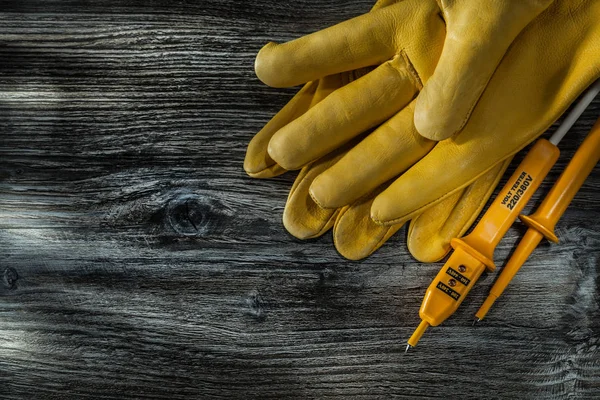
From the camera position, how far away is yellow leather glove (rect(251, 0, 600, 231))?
2.74 ft

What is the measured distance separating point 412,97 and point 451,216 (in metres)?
0.22

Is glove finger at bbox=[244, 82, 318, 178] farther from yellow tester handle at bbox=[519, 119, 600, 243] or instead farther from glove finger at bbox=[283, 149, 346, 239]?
yellow tester handle at bbox=[519, 119, 600, 243]

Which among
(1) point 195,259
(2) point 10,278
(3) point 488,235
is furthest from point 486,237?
(2) point 10,278

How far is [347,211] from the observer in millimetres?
943

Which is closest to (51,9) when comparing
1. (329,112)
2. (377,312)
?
(329,112)

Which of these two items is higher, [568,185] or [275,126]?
[275,126]

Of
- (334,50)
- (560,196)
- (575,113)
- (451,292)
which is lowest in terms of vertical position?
(451,292)

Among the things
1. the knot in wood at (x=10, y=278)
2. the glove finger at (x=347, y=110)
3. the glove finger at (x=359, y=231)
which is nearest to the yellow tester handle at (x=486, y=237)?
the glove finger at (x=359, y=231)

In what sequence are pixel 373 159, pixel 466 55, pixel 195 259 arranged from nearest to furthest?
pixel 466 55 → pixel 373 159 → pixel 195 259

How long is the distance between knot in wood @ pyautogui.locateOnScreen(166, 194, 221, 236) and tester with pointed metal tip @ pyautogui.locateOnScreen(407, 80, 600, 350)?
0.40 m

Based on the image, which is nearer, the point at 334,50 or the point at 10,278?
the point at 334,50

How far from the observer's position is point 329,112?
2.85 ft

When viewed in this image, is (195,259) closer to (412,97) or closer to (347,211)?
(347,211)

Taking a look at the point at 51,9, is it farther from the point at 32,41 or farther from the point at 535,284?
the point at 535,284
